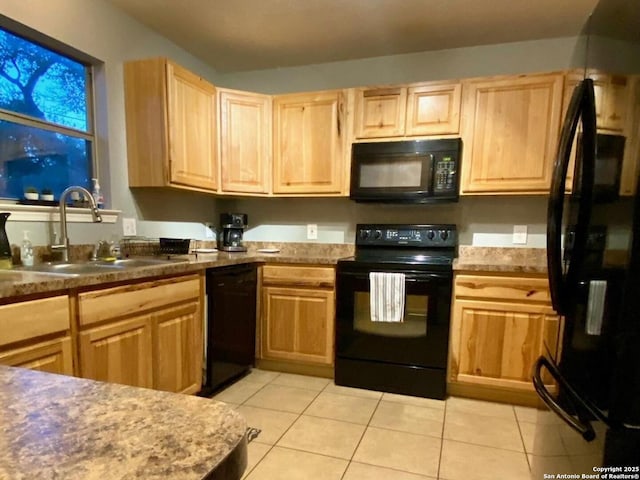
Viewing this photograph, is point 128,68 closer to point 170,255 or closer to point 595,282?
point 170,255

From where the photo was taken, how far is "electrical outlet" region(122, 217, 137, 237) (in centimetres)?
237

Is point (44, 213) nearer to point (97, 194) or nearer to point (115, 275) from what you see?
point (97, 194)

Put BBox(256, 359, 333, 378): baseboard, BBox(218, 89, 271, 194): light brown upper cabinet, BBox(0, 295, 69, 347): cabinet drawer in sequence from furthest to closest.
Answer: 1. BBox(218, 89, 271, 194): light brown upper cabinet
2. BBox(256, 359, 333, 378): baseboard
3. BBox(0, 295, 69, 347): cabinet drawer

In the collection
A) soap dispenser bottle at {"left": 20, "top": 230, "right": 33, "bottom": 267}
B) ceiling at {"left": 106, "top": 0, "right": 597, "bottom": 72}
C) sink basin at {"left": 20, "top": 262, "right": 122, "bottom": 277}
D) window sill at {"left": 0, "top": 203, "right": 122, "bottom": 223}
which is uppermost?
ceiling at {"left": 106, "top": 0, "right": 597, "bottom": 72}

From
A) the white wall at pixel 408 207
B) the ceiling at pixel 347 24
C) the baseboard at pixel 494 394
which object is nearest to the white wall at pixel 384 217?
the white wall at pixel 408 207

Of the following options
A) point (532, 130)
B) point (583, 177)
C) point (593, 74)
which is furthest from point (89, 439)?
point (532, 130)

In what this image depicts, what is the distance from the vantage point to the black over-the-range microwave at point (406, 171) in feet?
8.05

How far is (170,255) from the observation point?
243 cm

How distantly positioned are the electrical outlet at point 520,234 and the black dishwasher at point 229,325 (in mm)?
1907

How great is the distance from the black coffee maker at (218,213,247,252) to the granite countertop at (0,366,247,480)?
2.46 meters

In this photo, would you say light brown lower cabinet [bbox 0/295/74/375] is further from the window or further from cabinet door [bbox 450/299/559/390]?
cabinet door [bbox 450/299/559/390]

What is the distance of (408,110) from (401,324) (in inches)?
57.8

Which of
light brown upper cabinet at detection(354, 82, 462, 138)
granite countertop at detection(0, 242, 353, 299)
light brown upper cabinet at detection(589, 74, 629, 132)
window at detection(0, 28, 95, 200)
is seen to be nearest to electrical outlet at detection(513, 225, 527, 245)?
light brown upper cabinet at detection(354, 82, 462, 138)

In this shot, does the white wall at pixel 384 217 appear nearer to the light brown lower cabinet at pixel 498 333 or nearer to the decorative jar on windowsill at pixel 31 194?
the light brown lower cabinet at pixel 498 333
